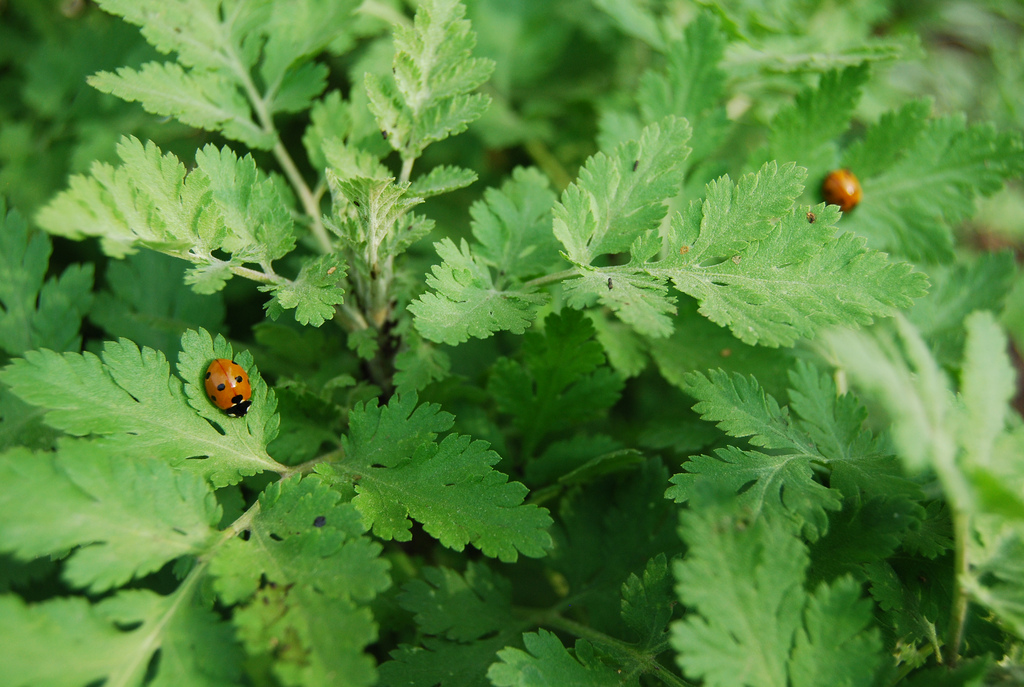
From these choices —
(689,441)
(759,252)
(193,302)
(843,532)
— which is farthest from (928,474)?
(193,302)

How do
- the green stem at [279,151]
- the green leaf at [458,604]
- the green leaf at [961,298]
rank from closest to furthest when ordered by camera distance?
the green leaf at [458,604]
the green stem at [279,151]
the green leaf at [961,298]

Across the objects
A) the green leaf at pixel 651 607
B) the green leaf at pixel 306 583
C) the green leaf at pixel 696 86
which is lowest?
the green leaf at pixel 651 607

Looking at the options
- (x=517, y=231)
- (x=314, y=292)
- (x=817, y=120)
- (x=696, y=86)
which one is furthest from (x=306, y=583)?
(x=817, y=120)

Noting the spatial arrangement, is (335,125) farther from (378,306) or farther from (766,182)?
(766,182)

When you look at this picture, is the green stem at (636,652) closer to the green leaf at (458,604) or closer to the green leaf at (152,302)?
the green leaf at (458,604)

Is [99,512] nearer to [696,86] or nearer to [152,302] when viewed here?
[152,302]

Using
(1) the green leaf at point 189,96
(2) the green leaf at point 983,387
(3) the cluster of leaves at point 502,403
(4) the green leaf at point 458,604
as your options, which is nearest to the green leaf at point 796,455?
(3) the cluster of leaves at point 502,403

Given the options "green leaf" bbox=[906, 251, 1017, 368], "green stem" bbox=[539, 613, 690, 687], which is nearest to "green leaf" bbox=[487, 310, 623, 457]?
"green stem" bbox=[539, 613, 690, 687]
